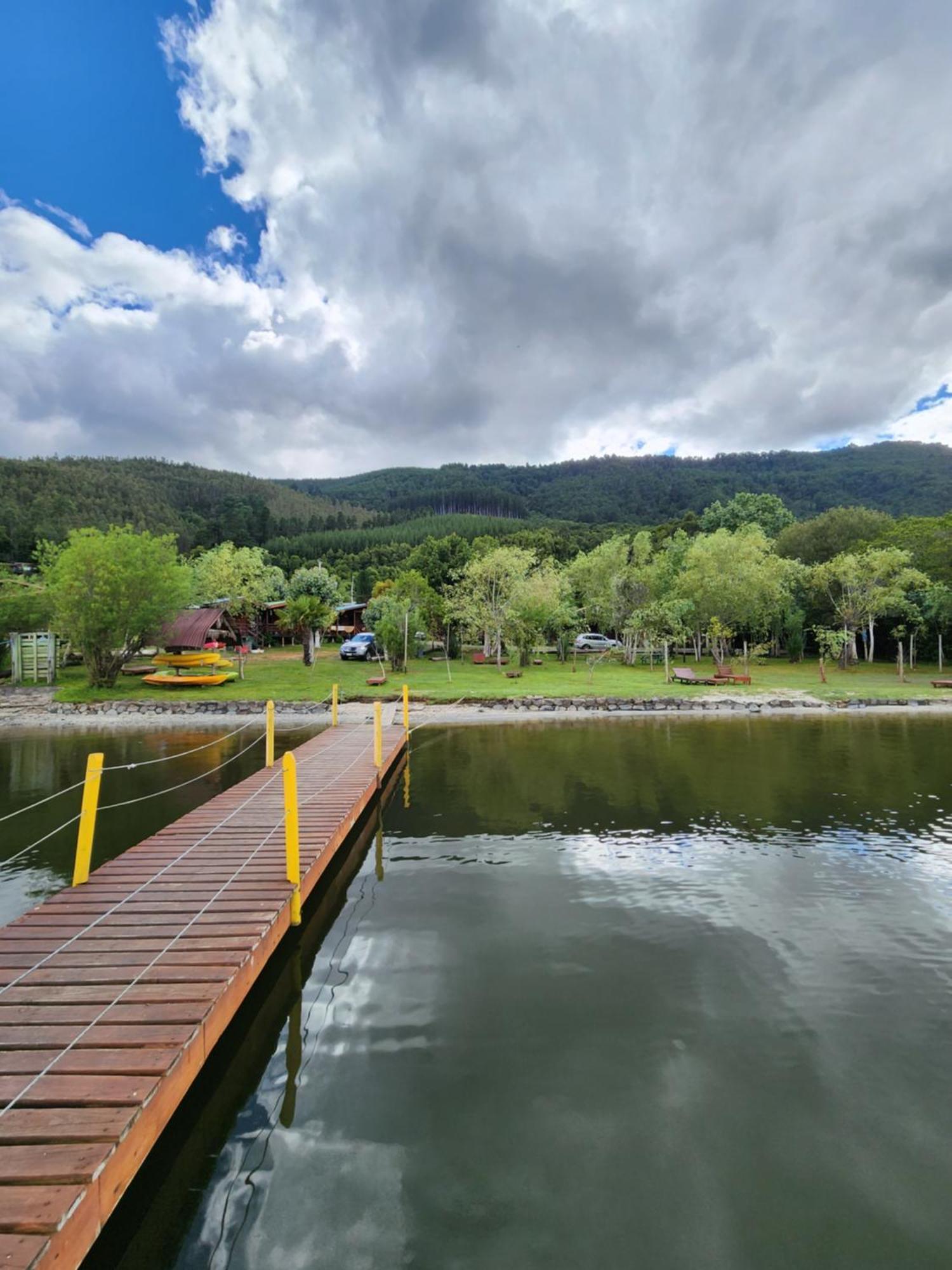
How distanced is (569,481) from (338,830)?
144 metres

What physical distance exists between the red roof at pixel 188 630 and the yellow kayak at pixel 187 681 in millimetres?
1638

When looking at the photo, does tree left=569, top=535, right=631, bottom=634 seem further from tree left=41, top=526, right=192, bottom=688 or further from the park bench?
tree left=41, top=526, right=192, bottom=688

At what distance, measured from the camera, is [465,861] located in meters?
8.80

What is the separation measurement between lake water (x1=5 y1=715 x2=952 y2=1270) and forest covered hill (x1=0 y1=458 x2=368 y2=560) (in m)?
63.9

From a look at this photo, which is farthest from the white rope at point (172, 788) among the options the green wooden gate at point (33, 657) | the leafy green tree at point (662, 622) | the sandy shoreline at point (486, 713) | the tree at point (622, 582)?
the tree at point (622, 582)

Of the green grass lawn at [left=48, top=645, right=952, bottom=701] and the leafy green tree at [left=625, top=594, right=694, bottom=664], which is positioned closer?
the green grass lawn at [left=48, top=645, right=952, bottom=701]

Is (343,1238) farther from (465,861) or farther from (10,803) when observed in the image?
(10,803)

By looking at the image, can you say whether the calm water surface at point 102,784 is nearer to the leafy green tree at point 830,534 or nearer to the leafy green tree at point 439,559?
the leafy green tree at point 439,559

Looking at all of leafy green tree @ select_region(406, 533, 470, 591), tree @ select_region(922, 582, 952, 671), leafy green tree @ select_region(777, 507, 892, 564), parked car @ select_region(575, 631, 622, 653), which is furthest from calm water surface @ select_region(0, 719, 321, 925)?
leafy green tree @ select_region(777, 507, 892, 564)

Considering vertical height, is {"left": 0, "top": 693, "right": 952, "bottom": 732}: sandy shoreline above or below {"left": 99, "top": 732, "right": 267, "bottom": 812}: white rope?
above

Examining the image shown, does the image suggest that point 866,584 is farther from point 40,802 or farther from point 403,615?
point 40,802

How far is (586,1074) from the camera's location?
4523 mm

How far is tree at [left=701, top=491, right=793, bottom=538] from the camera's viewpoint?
189 feet

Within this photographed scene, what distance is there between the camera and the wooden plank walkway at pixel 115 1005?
9.34ft
